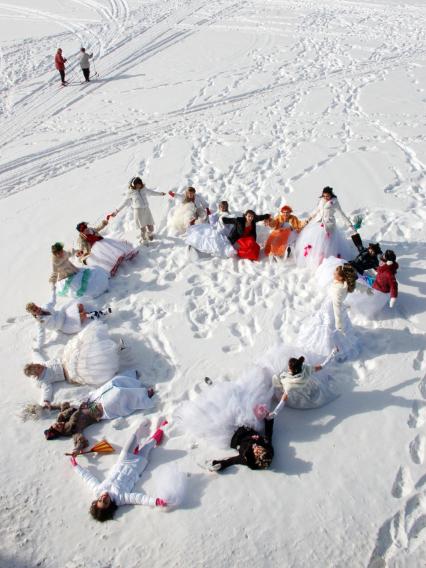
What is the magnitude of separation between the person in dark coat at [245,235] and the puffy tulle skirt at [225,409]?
9.62 feet

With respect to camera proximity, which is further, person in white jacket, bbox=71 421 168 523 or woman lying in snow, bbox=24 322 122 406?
woman lying in snow, bbox=24 322 122 406

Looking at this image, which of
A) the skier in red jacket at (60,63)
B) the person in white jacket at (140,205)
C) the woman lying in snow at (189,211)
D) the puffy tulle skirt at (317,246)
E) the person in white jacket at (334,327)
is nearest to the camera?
the person in white jacket at (334,327)

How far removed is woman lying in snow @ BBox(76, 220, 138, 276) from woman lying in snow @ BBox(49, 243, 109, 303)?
37 cm

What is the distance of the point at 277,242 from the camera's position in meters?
8.83

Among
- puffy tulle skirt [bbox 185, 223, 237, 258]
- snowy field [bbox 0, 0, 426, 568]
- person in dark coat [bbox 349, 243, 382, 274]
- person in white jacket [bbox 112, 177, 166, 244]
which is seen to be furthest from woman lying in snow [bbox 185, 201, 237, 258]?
person in dark coat [bbox 349, 243, 382, 274]

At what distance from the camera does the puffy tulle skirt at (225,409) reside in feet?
20.0

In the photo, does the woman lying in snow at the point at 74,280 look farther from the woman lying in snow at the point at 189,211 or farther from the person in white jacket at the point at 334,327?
the person in white jacket at the point at 334,327

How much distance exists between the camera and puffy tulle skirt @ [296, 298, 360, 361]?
685 centimetres

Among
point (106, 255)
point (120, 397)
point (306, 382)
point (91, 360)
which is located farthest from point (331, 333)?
point (106, 255)

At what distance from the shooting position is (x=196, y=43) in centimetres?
2009

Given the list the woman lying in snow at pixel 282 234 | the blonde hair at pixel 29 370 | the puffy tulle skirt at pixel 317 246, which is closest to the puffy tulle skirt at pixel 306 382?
the puffy tulle skirt at pixel 317 246

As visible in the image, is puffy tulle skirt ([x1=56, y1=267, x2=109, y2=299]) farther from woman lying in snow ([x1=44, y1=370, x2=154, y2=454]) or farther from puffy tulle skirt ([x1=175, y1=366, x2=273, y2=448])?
puffy tulle skirt ([x1=175, y1=366, x2=273, y2=448])

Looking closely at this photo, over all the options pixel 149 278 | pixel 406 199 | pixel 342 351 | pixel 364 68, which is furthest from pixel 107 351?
pixel 364 68

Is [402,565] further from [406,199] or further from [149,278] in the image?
[406,199]
